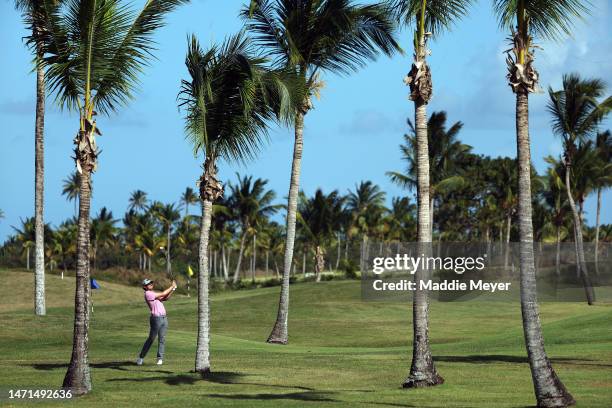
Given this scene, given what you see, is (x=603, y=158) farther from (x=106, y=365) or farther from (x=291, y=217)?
(x=106, y=365)

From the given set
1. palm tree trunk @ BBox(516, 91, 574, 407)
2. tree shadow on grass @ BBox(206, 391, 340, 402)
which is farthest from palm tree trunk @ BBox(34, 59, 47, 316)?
palm tree trunk @ BBox(516, 91, 574, 407)

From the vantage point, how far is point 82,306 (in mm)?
19062

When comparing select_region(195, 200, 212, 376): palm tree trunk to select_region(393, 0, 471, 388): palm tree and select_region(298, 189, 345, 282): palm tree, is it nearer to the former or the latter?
select_region(393, 0, 471, 388): palm tree

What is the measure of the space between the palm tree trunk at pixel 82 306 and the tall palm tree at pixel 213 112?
3.55 metres

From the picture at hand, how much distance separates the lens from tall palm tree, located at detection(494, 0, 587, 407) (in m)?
16.9

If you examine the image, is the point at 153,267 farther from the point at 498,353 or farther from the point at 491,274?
the point at 498,353

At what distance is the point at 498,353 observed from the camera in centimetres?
2859

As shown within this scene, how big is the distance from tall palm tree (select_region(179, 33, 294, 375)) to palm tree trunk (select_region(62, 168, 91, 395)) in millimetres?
3547

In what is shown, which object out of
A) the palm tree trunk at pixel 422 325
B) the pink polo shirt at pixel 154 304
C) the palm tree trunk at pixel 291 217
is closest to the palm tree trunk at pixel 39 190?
the palm tree trunk at pixel 291 217

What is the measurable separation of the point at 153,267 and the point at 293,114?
397 feet

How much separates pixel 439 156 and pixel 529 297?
177ft

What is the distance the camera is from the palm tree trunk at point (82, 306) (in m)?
19.0

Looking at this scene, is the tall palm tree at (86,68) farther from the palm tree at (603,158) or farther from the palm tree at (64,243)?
the palm tree at (64,243)

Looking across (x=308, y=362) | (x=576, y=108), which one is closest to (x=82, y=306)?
(x=308, y=362)
